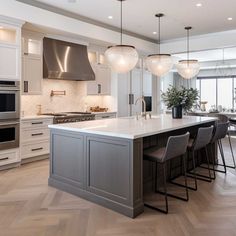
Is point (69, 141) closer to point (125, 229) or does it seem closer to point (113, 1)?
point (125, 229)

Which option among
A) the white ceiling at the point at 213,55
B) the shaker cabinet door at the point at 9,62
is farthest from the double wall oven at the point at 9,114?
the white ceiling at the point at 213,55

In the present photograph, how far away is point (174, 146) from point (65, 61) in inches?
155

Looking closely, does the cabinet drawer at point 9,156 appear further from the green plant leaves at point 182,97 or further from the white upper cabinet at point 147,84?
the white upper cabinet at point 147,84

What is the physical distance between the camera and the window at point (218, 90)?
13.0 m

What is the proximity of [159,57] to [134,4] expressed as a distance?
126 cm

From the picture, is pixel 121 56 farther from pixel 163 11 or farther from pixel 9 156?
A: pixel 9 156

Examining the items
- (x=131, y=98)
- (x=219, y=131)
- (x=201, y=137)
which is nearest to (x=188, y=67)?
(x=219, y=131)

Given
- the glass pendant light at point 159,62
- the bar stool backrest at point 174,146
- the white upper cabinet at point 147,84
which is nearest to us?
the bar stool backrest at point 174,146

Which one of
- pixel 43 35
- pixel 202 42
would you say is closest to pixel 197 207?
pixel 43 35

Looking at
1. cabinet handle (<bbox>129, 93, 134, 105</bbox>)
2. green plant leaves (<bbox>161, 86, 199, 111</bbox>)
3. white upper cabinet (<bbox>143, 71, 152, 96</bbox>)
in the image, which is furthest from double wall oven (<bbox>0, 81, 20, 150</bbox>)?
white upper cabinet (<bbox>143, 71, 152, 96</bbox>)

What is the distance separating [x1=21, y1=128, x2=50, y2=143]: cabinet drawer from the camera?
5.11 m

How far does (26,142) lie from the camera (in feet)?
17.0

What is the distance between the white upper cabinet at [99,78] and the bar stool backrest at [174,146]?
13.1 feet

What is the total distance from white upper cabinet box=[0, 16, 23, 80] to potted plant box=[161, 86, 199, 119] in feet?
9.41
